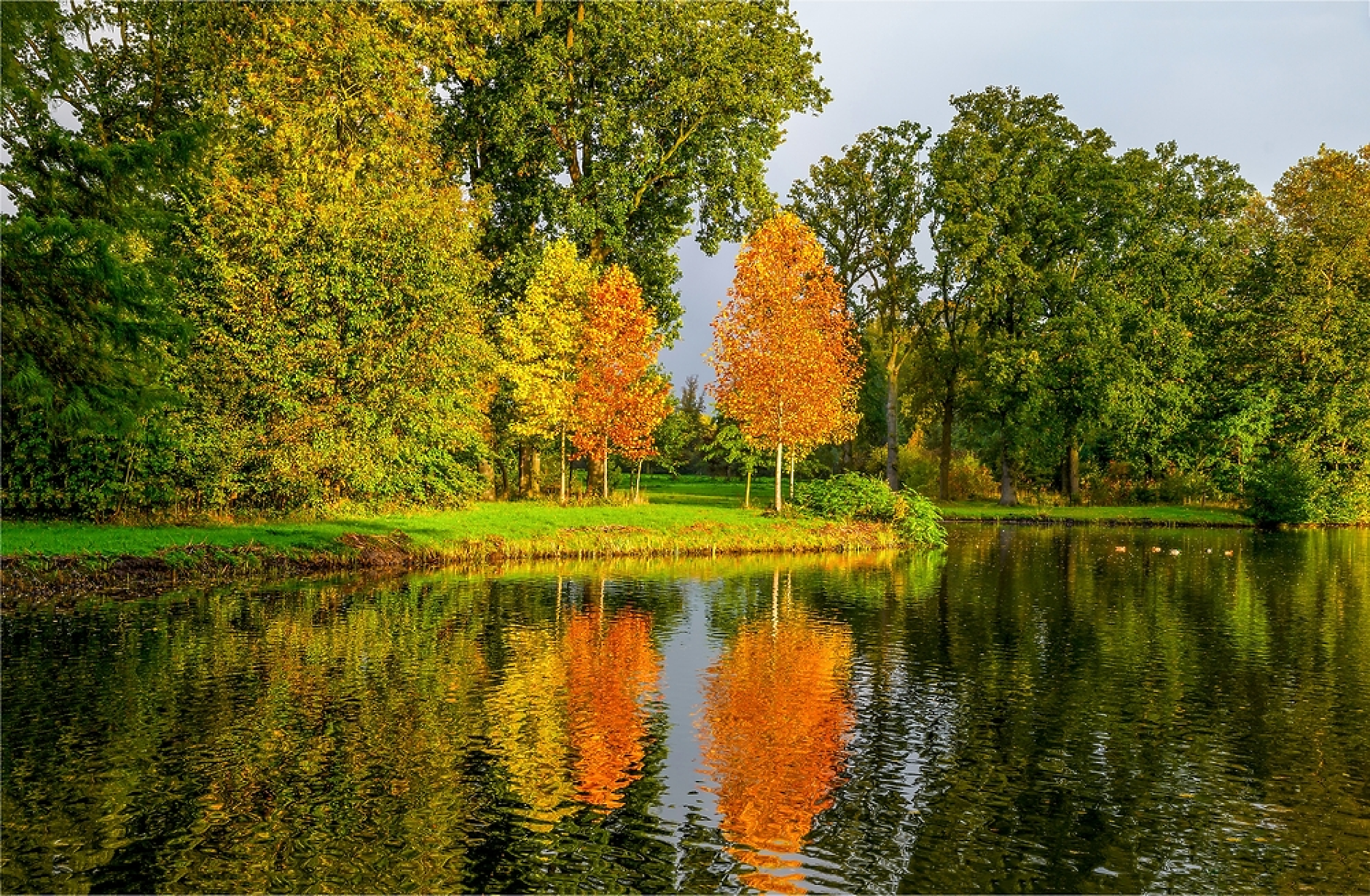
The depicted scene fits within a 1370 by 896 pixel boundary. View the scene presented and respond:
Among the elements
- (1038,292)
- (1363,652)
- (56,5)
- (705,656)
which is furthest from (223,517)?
(1038,292)

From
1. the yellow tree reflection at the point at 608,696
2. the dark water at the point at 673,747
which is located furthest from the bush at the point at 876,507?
the yellow tree reflection at the point at 608,696

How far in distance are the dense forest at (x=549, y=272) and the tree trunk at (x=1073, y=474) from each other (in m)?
0.28

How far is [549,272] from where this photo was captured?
4906 cm

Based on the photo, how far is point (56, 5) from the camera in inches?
781

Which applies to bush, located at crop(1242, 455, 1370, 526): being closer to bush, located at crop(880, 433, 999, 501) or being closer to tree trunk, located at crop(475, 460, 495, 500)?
bush, located at crop(880, 433, 999, 501)

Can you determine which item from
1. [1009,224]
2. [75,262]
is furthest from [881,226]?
[75,262]

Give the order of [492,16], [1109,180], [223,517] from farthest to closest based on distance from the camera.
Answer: [1109,180] → [492,16] → [223,517]

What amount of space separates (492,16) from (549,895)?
158 feet

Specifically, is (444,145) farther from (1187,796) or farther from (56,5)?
(1187,796)

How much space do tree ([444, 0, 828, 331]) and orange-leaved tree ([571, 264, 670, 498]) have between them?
4567 millimetres

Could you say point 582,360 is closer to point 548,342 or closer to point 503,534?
point 548,342

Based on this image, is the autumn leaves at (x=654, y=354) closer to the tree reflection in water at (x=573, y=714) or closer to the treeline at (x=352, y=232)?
the treeline at (x=352, y=232)

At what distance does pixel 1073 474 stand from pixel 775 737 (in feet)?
199

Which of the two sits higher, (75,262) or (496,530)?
(75,262)
